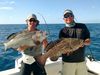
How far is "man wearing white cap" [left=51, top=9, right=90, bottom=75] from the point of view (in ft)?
15.1

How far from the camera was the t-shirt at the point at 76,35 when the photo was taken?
15.1 feet

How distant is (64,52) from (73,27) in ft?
1.86

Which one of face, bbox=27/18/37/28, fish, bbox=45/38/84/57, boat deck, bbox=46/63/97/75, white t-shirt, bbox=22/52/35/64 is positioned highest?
face, bbox=27/18/37/28

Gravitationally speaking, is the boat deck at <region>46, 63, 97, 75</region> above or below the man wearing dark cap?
below

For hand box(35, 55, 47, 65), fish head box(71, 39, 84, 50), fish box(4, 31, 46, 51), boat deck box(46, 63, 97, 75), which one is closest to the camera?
fish box(4, 31, 46, 51)

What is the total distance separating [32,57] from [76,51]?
2.84 ft

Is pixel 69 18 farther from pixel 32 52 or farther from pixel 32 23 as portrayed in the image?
pixel 32 52

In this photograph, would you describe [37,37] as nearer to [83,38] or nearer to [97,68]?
[83,38]

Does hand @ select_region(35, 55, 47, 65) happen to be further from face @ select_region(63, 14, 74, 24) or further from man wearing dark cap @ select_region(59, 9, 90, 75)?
face @ select_region(63, 14, 74, 24)

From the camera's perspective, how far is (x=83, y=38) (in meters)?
4.61

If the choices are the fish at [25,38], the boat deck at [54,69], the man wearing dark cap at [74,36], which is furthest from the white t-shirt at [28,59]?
the boat deck at [54,69]

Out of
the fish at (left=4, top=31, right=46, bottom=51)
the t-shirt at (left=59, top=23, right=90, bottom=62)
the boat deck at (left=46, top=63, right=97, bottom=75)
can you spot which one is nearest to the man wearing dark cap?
the t-shirt at (left=59, top=23, right=90, bottom=62)

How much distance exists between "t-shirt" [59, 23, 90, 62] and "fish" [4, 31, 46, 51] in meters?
0.61

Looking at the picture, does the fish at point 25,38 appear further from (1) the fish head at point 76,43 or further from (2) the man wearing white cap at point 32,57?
(1) the fish head at point 76,43
